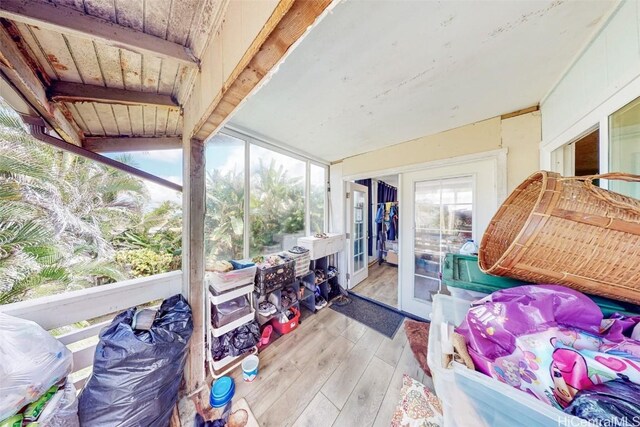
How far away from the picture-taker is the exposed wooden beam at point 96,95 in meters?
0.97

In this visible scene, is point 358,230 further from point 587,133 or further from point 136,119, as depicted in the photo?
point 136,119

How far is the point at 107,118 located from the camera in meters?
1.31

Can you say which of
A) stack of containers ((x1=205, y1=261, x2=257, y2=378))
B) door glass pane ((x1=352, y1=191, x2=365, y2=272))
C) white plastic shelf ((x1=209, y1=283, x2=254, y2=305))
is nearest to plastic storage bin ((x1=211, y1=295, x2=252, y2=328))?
stack of containers ((x1=205, y1=261, x2=257, y2=378))

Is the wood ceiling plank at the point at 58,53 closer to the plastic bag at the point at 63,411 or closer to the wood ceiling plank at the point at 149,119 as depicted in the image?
the wood ceiling plank at the point at 149,119

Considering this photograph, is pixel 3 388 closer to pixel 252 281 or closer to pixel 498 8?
pixel 252 281

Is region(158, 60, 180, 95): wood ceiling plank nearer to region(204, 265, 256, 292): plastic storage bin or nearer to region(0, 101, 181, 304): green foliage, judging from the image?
region(0, 101, 181, 304): green foliage

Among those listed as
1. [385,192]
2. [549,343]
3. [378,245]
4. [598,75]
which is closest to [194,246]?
[549,343]

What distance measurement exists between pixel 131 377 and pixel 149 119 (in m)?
1.62

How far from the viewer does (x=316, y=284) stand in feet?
7.70

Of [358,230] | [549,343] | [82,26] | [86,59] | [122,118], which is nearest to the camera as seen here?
[549,343]

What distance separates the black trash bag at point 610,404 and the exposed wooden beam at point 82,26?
1.58 m

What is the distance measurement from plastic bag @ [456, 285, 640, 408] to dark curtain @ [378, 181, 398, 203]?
379cm

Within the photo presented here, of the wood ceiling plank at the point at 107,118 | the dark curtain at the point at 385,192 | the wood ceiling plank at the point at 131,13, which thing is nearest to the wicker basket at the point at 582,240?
the wood ceiling plank at the point at 131,13

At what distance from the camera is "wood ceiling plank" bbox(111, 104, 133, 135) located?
1.21m
